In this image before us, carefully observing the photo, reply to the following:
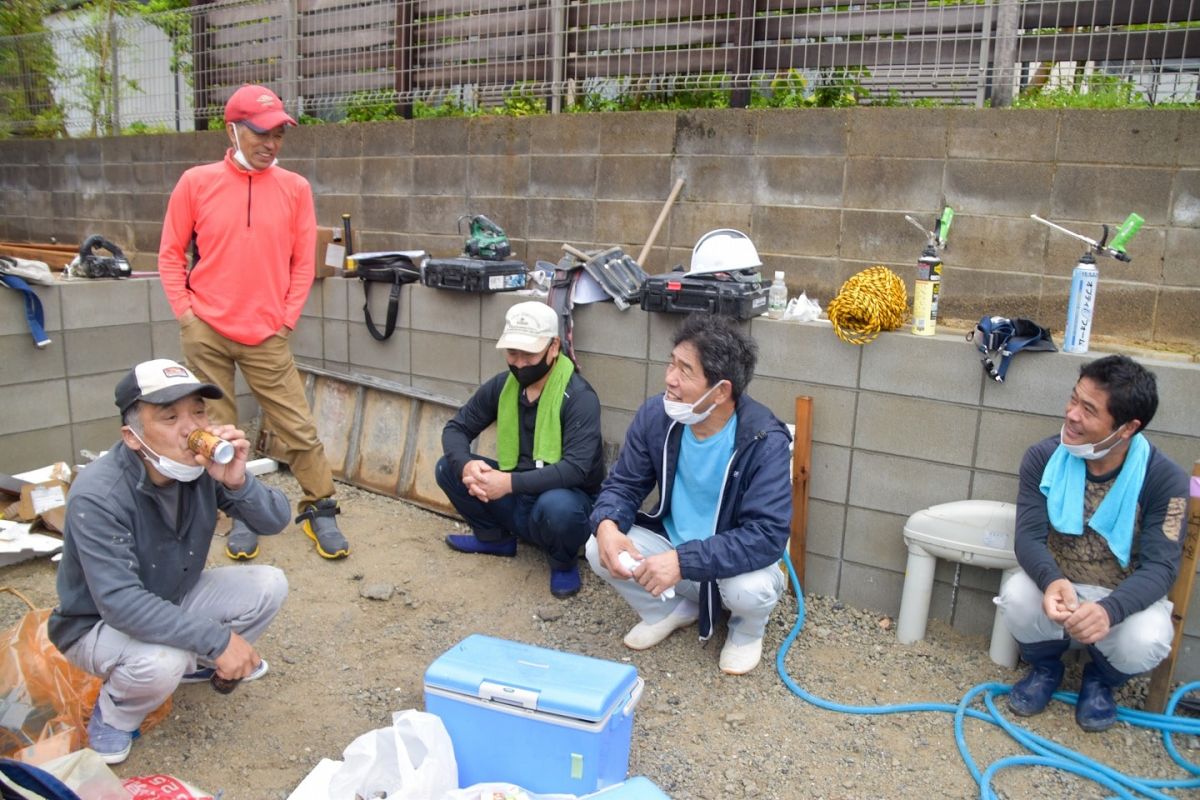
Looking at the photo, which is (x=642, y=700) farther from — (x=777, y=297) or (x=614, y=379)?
(x=777, y=297)

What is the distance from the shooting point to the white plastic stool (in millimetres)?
3355

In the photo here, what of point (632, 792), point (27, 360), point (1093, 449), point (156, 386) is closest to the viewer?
point (632, 792)

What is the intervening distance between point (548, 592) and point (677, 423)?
1056 mm

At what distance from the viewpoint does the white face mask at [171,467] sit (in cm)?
266

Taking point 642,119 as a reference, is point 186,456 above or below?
below

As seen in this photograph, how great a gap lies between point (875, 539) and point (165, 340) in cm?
407

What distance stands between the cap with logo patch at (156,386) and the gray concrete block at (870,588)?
2540 millimetres

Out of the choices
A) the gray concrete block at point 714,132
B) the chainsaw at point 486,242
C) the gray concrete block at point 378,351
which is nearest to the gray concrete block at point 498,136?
the chainsaw at point 486,242

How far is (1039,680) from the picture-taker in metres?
3.15

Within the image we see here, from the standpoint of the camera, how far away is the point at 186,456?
2.67 m

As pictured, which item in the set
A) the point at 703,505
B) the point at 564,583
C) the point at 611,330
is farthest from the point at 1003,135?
the point at 564,583

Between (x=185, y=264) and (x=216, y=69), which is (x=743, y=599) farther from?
(x=216, y=69)

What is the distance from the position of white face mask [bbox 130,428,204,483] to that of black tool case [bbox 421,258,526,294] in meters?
2.16

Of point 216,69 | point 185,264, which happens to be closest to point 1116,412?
point 185,264
